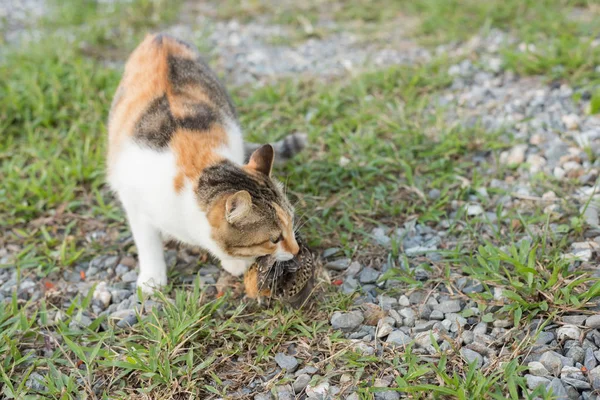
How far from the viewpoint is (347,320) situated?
2830 millimetres

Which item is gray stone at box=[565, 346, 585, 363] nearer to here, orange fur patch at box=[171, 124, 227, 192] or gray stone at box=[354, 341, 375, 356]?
gray stone at box=[354, 341, 375, 356]

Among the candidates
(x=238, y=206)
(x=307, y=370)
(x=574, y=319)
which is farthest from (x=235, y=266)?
(x=574, y=319)

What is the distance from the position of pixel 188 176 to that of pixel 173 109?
0.48 metres

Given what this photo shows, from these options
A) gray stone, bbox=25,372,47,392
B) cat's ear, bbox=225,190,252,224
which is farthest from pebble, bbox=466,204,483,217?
gray stone, bbox=25,372,47,392

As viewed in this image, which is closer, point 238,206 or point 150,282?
point 238,206

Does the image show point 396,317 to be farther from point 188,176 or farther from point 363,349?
point 188,176

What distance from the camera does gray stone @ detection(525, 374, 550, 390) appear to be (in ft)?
7.66

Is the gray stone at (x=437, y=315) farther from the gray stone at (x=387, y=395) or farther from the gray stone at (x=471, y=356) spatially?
the gray stone at (x=387, y=395)

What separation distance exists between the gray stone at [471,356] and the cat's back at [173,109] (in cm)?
147

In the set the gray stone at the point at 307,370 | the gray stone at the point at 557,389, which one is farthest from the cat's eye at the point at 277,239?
the gray stone at the point at 557,389

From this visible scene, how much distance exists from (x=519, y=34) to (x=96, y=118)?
3668 millimetres

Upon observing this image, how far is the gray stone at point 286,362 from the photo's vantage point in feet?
8.64

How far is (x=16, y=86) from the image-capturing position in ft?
15.7

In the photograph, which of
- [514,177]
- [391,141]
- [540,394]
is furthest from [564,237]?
[391,141]
